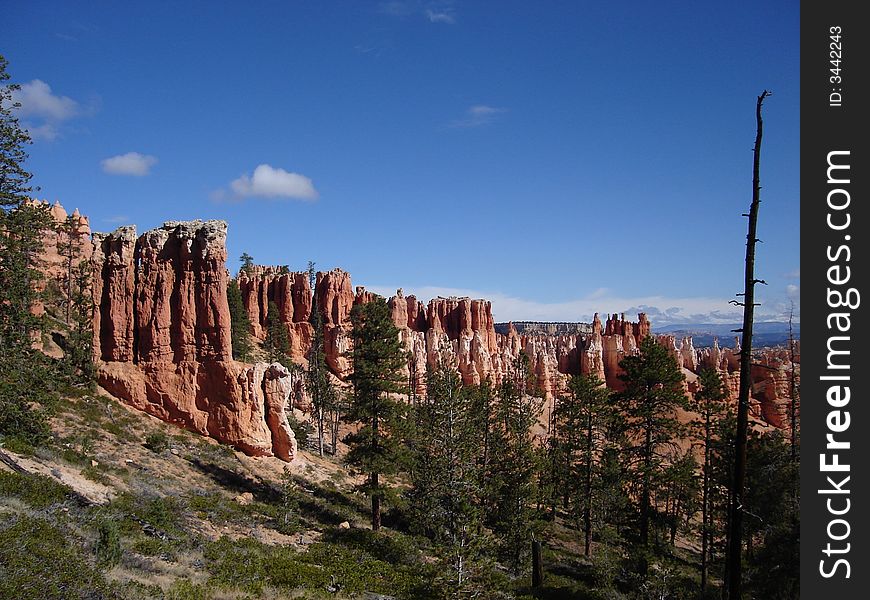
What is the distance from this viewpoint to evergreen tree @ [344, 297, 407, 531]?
86.2 feet

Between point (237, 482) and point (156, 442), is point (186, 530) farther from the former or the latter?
point (156, 442)

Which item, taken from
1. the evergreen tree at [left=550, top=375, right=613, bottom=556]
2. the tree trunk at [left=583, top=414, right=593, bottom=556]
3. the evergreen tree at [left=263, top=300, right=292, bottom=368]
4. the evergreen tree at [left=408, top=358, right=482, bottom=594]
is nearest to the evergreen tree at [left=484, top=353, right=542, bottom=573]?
the evergreen tree at [left=408, top=358, right=482, bottom=594]

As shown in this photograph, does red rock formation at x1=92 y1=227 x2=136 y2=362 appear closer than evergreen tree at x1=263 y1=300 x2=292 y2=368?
Yes

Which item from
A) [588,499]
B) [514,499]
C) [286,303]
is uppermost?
[286,303]

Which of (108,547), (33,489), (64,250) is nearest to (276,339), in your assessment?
(64,250)

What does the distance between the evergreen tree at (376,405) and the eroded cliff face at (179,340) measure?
7692 mm

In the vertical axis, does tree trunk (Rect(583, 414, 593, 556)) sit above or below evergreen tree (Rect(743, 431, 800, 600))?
below

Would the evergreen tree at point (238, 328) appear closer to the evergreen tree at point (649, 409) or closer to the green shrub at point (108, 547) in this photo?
the evergreen tree at point (649, 409)

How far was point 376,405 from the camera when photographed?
27.0 metres

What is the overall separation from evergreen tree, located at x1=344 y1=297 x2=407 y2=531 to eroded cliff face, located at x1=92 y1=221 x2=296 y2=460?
7692 millimetres

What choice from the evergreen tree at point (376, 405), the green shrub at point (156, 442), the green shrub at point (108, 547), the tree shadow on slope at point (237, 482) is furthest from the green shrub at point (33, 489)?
the evergreen tree at point (376, 405)

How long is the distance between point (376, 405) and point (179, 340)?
13301 mm
